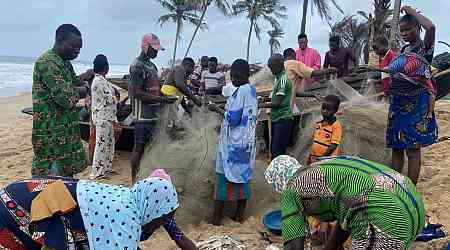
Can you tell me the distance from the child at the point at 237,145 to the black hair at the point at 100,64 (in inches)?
84.3

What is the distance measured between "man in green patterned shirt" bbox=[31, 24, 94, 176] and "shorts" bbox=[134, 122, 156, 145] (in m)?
1.25

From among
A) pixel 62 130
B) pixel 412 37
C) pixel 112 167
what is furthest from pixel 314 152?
pixel 112 167

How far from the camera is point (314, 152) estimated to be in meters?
5.00

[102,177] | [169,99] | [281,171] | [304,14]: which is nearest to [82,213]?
[281,171]

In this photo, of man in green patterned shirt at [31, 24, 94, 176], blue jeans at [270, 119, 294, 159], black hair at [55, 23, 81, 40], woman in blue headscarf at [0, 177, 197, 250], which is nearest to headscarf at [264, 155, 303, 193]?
woman in blue headscarf at [0, 177, 197, 250]

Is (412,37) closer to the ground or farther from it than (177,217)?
farther from it

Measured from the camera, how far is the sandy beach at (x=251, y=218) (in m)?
4.40

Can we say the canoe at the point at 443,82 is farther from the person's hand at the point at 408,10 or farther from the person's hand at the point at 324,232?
the person's hand at the point at 324,232

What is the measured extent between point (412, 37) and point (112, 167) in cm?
403

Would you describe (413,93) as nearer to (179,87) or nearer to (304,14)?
(179,87)

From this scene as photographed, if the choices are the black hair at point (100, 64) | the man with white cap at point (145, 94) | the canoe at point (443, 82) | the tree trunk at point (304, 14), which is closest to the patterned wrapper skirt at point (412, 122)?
the canoe at point (443, 82)

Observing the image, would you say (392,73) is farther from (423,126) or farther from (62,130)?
(62,130)

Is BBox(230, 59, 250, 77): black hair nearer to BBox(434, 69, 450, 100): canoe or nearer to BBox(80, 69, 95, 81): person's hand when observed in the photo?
BBox(80, 69, 95, 81): person's hand

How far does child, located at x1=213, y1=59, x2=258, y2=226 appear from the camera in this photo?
4.63m
